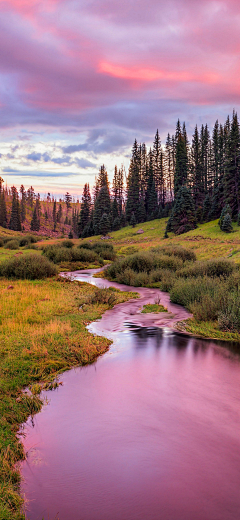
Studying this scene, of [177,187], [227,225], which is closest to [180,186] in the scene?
[177,187]

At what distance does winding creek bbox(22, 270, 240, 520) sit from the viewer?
378 cm

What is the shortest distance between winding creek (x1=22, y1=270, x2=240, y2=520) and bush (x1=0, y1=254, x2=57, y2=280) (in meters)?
13.3

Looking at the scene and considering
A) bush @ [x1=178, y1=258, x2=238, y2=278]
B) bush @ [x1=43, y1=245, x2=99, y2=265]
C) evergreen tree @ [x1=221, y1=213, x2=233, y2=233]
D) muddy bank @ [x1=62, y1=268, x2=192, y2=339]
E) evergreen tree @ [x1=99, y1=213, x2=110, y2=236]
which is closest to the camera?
muddy bank @ [x1=62, y1=268, x2=192, y2=339]

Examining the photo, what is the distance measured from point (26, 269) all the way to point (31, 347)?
12.8m

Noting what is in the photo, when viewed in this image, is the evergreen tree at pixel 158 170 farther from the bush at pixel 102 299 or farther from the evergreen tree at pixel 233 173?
the bush at pixel 102 299

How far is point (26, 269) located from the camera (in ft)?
67.3

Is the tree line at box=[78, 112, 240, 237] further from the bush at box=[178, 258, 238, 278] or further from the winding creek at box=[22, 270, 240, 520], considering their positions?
the winding creek at box=[22, 270, 240, 520]

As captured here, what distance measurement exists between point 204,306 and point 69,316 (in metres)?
5.11

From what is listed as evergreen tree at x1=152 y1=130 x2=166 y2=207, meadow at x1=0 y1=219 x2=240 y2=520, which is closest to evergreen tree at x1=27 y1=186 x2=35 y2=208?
evergreen tree at x1=152 y1=130 x2=166 y2=207

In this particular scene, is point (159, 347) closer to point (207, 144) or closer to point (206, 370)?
point (206, 370)

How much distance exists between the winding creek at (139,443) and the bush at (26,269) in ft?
43.5

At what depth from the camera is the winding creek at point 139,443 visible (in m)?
3.78

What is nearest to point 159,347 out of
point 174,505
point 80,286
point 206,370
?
point 206,370

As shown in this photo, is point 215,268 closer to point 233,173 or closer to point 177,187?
point 233,173
